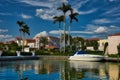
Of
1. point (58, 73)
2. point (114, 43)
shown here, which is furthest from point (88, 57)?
point (58, 73)

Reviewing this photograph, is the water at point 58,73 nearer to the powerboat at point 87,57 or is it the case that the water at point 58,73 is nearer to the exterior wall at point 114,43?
the powerboat at point 87,57

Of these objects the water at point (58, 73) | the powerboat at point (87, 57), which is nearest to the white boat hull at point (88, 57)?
the powerboat at point (87, 57)

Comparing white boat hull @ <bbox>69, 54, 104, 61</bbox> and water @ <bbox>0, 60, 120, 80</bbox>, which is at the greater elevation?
white boat hull @ <bbox>69, 54, 104, 61</bbox>

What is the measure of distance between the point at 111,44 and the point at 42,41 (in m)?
120

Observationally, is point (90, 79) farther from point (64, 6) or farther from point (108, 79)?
point (64, 6)

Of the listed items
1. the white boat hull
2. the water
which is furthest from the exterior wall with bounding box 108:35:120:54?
the water

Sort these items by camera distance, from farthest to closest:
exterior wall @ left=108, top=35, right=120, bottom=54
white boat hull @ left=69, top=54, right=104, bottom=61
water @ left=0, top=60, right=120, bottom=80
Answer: exterior wall @ left=108, top=35, right=120, bottom=54
white boat hull @ left=69, top=54, right=104, bottom=61
water @ left=0, top=60, right=120, bottom=80

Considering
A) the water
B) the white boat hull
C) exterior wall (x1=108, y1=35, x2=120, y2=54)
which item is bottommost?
the water

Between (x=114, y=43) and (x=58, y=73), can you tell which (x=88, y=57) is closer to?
(x=114, y=43)

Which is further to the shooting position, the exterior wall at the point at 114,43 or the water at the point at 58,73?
the exterior wall at the point at 114,43

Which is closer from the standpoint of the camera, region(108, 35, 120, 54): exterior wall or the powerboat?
the powerboat

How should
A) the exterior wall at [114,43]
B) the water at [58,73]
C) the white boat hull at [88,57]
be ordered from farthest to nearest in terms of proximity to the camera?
the exterior wall at [114,43] < the white boat hull at [88,57] < the water at [58,73]

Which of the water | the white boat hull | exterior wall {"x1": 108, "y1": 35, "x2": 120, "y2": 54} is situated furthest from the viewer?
exterior wall {"x1": 108, "y1": 35, "x2": 120, "y2": 54}

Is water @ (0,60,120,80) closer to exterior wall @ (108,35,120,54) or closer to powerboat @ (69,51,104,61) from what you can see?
powerboat @ (69,51,104,61)
